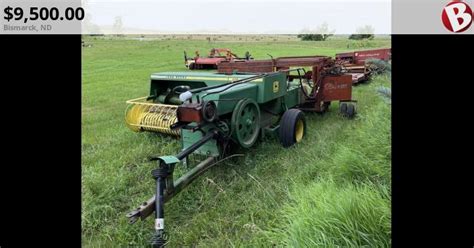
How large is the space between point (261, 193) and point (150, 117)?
2270 mm

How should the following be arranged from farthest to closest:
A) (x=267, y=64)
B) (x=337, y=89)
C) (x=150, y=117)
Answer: (x=337, y=89) → (x=267, y=64) → (x=150, y=117)

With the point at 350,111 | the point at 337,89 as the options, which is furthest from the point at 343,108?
the point at 337,89

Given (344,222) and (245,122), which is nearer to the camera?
(344,222)

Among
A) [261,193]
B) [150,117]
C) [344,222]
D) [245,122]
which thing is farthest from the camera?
[150,117]

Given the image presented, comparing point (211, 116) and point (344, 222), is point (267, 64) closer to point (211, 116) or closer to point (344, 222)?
point (211, 116)

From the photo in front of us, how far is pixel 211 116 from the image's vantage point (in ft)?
13.8

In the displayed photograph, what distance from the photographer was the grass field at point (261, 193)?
97.9 inches

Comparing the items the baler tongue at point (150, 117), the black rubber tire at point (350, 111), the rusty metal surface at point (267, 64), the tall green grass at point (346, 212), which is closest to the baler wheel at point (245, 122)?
the baler tongue at point (150, 117)

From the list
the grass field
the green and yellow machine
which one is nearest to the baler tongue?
the green and yellow machine

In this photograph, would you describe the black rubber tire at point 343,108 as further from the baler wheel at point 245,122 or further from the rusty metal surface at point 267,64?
the baler wheel at point 245,122

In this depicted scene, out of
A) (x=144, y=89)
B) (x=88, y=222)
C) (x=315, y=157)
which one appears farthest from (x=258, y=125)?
(x=144, y=89)

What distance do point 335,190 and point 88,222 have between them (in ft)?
7.09
